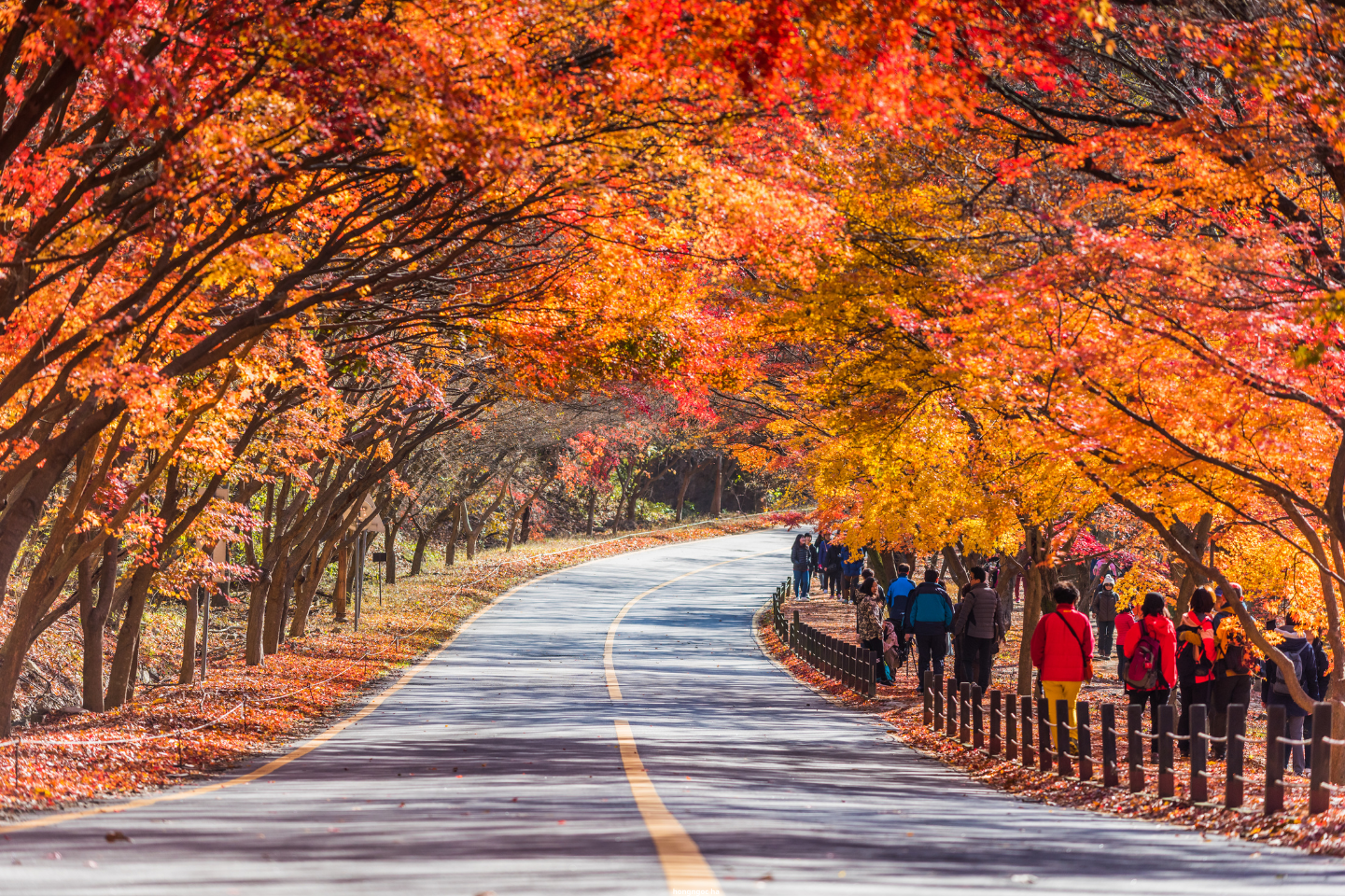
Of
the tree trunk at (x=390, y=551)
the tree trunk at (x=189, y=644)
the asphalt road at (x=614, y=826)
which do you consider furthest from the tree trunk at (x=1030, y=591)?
the tree trunk at (x=390, y=551)

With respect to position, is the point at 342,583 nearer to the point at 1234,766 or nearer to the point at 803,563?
the point at 803,563

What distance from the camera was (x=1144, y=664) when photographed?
1438 cm

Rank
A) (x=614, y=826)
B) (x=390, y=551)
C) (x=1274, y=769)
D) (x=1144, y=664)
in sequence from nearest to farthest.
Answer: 1. (x=614, y=826)
2. (x=1274, y=769)
3. (x=1144, y=664)
4. (x=390, y=551)

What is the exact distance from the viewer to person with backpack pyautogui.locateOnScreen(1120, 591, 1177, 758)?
46.1 feet

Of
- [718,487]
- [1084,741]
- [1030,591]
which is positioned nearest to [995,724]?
[1084,741]

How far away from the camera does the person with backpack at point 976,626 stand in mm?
18719

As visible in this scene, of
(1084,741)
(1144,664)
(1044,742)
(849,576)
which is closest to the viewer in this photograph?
(1084,741)

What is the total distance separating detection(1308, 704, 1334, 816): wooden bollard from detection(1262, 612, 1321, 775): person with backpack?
217 inches

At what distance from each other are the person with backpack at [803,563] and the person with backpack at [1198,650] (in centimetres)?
2574

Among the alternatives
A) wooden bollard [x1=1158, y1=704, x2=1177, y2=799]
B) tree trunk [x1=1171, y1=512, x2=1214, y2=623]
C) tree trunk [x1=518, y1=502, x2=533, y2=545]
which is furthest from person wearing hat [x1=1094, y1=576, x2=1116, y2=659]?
tree trunk [x1=518, y1=502, x2=533, y2=545]

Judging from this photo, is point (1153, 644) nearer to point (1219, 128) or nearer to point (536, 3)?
point (1219, 128)

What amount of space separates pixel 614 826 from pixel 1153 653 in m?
8.20

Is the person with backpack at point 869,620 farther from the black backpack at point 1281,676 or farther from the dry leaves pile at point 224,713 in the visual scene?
the dry leaves pile at point 224,713

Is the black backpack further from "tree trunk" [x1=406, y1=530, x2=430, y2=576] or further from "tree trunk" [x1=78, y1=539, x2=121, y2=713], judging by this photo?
"tree trunk" [x1=406, y1=530, x2=430, y2=576]
